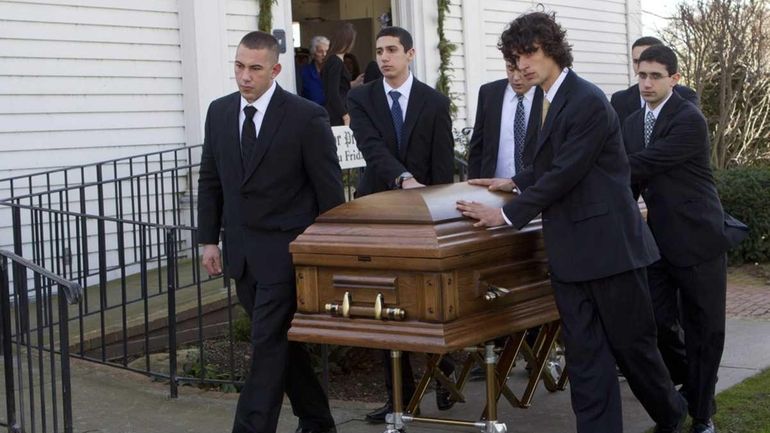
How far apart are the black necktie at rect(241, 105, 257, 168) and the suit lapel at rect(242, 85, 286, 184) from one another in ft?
0.14

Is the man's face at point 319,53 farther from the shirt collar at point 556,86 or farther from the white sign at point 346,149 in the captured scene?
the shirt collar at point 556,86

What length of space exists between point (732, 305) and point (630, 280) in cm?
567

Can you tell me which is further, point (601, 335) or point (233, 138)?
point (233, 138)

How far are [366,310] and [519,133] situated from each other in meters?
1.93

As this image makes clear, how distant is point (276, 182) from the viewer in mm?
5660

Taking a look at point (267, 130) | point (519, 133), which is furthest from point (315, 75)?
point (267, 130)

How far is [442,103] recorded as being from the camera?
6676mm

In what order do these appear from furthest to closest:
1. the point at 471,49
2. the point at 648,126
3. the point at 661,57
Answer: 1. the point at 471,49
2. the point at 648,126
3. the point at 661,57

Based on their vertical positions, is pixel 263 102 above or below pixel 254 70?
below

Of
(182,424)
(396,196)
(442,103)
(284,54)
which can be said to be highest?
(284,54)

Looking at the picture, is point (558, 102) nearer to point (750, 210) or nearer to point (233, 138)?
point (233, 138)

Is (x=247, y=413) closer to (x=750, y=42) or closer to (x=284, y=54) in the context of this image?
(x=284, y=54)

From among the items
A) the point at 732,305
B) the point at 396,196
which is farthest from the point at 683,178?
the point at 732,305

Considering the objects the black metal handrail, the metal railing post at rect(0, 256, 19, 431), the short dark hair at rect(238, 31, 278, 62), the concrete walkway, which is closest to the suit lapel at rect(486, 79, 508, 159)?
the concrete walkway
